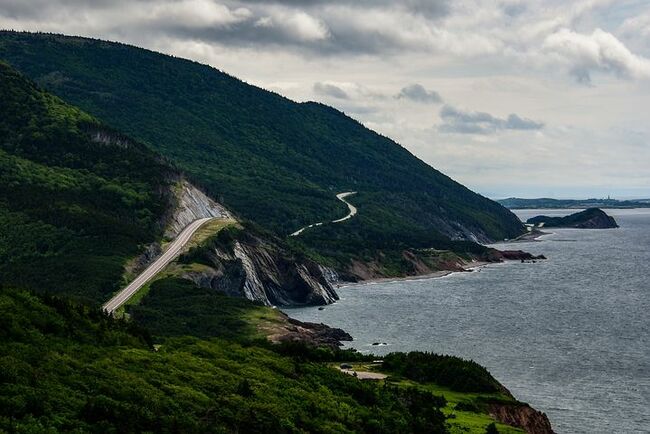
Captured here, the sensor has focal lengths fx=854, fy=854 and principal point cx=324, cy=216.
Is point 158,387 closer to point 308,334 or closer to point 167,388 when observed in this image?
point 167,388

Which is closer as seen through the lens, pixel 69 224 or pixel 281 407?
pixel 281 407

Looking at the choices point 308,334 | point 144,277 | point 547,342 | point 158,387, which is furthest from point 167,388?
point 144,277

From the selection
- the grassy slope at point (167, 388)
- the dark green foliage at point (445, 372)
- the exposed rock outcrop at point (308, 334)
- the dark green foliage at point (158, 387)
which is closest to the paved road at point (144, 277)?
the exposed rock outcrop at point (308, 334)

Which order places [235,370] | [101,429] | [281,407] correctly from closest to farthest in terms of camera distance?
[101,429]
[281,407]
[235,370]

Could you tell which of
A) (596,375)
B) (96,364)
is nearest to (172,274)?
(596,375)

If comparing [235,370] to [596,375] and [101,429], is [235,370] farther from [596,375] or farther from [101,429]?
[596,375]
